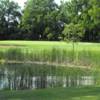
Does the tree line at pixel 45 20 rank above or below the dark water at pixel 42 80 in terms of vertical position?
above

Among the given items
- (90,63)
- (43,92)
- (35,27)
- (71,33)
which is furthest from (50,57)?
(35,27)

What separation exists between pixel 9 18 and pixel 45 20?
36.4 ft

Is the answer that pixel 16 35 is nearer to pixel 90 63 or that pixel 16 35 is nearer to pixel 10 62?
pixel 10 62

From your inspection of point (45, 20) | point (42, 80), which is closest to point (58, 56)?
point (42, 80)

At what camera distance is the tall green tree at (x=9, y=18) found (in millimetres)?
87750

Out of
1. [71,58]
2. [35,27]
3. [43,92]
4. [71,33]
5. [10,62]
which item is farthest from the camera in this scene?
[35,27]

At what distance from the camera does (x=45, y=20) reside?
9138 cm

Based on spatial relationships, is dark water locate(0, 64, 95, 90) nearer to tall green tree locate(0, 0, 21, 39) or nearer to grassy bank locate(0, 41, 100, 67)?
grassy bank locate(0, 41, 100, 67)

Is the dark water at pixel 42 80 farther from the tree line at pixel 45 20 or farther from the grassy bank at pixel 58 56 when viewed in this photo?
the tree line at pixel 45 20

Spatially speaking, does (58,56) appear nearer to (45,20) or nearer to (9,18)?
(45,20)

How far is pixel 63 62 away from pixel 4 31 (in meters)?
53.6

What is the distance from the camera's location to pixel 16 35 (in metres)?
85.6

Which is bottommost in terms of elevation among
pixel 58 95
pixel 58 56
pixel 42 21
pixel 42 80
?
pixel 42 80

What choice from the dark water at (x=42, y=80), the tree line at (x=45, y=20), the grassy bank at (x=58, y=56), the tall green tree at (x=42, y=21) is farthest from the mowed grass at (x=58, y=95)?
the tall green tree at (x=42, y=21)
